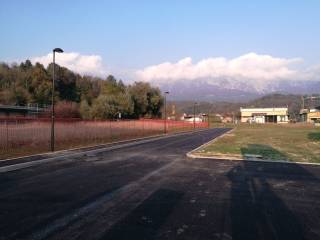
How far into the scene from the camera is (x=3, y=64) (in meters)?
106

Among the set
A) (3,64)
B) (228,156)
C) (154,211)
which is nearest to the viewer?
(154,211)

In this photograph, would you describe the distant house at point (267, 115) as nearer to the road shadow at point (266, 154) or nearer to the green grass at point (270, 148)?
the green grass at point (270, 148)

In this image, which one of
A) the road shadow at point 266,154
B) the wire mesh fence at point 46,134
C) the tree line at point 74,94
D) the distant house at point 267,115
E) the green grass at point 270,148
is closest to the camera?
the road shadow at point 266,154

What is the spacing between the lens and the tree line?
66.5 meters

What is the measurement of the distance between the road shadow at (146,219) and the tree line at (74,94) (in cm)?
5579

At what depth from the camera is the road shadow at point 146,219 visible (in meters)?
6.29

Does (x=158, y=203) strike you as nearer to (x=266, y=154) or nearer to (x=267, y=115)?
(x=266, y=154)

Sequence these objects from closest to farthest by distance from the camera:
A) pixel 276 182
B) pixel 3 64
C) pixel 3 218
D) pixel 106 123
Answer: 1. pixel 3 218
2. pixel 276 182
3. pixel 106 123
4. pixel 3 64

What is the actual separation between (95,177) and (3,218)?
5.19m

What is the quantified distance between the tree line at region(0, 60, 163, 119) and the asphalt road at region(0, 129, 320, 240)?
171 feet

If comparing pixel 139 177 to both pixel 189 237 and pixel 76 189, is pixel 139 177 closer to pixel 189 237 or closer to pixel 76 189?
pixel 76 189

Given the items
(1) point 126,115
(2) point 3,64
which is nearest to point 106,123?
(1) point 126,115

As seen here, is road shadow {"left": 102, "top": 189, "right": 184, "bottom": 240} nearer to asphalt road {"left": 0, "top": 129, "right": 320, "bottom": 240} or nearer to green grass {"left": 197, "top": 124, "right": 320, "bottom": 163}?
asphalt road {"left": 0, "top": 129, "right": 320, "bottom": 240}

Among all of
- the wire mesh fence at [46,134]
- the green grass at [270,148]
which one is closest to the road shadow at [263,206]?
the green grass at [270,148]
